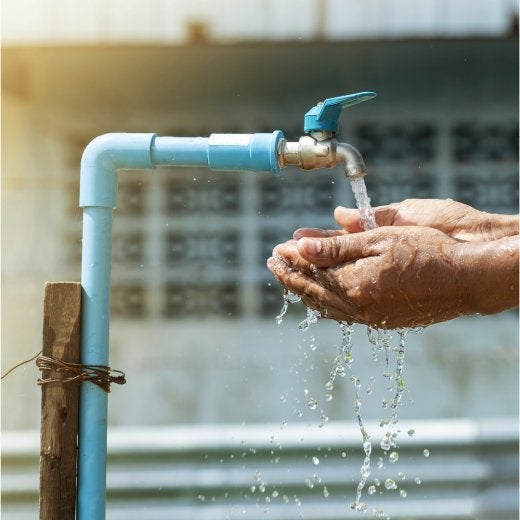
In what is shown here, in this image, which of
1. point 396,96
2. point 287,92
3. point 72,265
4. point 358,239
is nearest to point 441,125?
point 396,96

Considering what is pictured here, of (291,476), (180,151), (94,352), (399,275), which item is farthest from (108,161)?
(291,476)

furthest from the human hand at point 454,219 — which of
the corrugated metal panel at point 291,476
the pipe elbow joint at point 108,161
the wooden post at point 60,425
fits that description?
the corrugated metal panel at point 291,476

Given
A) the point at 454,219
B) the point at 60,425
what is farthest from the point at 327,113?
the point at 60,425

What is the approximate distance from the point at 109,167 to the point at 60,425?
0.43 m

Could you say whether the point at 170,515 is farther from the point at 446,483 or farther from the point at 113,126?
the point at 113,126

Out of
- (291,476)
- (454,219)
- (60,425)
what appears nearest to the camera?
(60,425)

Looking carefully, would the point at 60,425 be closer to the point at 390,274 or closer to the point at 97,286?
the point at 97,286

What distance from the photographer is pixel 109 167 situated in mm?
1535

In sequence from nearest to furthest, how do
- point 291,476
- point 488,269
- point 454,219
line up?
point 488,269 → point 454,219 → point 291,476

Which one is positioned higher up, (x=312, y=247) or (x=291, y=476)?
(x=312, y=247)

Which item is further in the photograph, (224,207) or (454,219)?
(224,207)

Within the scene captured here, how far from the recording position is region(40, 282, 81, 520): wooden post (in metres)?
1.47

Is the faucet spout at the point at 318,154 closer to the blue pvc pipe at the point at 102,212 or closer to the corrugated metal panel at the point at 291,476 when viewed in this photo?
the blue pvc pipe at the point at 102,212

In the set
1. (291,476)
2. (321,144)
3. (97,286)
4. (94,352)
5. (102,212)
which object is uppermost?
(321,144)
